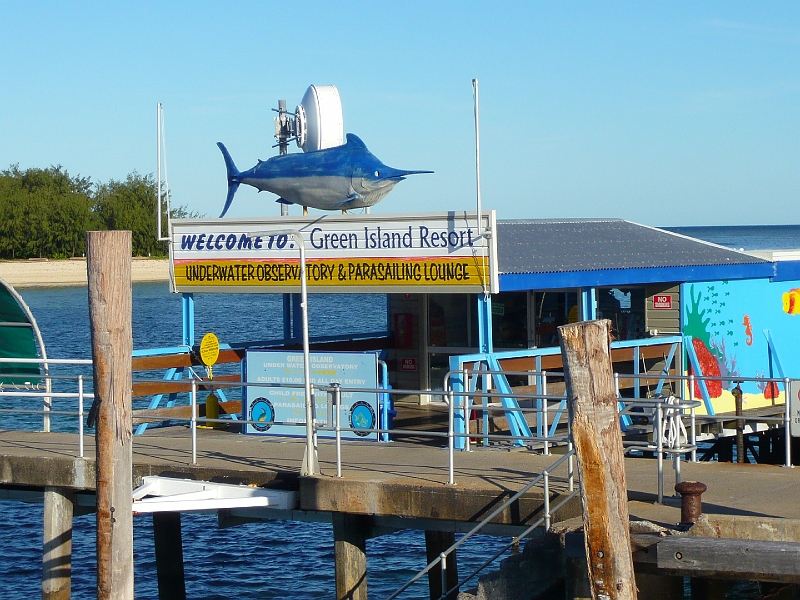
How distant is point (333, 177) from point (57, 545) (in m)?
5.57

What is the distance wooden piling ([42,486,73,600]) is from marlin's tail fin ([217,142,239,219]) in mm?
4733

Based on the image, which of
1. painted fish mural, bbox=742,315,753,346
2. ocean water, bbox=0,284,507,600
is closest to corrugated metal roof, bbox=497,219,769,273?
painted fish mural, bbox=742,315,753,346

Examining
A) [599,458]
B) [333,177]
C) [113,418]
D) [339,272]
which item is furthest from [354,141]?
[599,458]

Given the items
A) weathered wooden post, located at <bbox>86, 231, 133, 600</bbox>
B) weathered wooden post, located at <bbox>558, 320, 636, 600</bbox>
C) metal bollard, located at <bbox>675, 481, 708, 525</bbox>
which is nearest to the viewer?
weathered wooden post, located at <bbox>558, 320, 636, 600</bbox>

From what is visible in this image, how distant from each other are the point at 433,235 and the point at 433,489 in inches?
170

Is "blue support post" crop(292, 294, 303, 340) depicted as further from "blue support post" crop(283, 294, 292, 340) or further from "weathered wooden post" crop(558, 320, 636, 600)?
"weathered wooden post" crop(558, 320, 636, 600)

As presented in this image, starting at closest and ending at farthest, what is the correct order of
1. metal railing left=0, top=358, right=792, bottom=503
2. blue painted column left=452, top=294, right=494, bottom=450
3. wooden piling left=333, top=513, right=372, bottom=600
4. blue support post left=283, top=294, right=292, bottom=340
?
metal railing left=0, top=358, right=792, bottom=503, wooden piling left=333, top=513, right=372, bottom=600, blue painted column left=452, top=294, right=494, bottom=450, blue support post left=283, top=294, right=292, bottom=340

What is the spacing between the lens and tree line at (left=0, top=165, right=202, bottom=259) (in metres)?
96.1

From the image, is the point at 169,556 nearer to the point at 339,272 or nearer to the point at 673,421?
the point at 339,272

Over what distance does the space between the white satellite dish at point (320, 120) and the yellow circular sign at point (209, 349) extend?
9.54ft

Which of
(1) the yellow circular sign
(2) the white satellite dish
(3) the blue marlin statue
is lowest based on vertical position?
(1) the yellow circular sign

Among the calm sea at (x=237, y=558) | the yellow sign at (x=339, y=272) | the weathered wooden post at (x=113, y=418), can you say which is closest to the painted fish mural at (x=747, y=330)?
the calm sea at (x=237, y=558)

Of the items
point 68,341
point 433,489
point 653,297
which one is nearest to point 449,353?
point 653,297

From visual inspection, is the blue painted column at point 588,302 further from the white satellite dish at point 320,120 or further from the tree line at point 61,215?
the tree line at point 61,215
